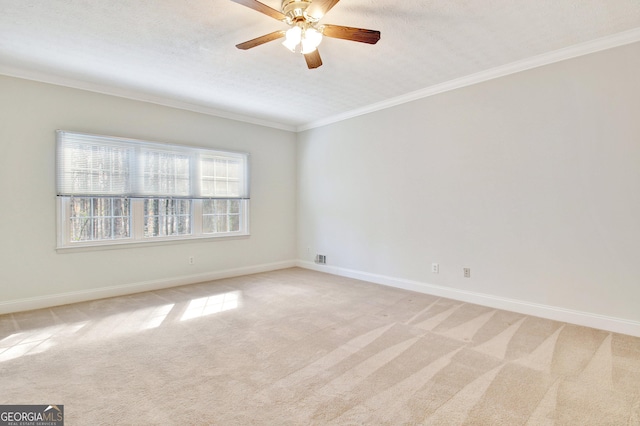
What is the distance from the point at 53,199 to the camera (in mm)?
3812

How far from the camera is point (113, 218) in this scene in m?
4.26

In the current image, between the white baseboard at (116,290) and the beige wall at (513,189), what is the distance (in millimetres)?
1954

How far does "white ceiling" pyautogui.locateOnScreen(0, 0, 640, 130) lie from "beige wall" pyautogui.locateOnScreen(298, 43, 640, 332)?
34cm

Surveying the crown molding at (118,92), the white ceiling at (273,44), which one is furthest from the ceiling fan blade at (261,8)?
the crown molding at (118,92)

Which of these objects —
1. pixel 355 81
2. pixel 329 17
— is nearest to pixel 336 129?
pixel 355 81

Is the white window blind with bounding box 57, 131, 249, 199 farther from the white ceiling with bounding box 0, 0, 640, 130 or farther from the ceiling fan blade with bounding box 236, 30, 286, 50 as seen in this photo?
the ceiling fan blade with bounding box 236, 30, 286, 50

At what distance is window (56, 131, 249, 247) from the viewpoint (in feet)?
13.0

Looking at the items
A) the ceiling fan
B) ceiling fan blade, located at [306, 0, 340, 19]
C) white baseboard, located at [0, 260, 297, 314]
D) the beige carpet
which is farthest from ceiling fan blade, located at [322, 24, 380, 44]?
white baseboard, located at [0, 260, 297, 314]

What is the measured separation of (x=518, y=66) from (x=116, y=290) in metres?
5.48

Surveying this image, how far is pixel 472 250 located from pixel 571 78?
6.65ft

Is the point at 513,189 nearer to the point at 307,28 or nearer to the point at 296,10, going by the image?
the point at 307,28

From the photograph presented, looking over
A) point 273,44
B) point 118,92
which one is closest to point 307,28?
point 273,44

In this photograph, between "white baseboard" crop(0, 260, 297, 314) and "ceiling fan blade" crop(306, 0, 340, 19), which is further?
"white baseboard" crop(0, 260, 297, 314)

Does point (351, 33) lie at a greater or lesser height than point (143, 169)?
greater
